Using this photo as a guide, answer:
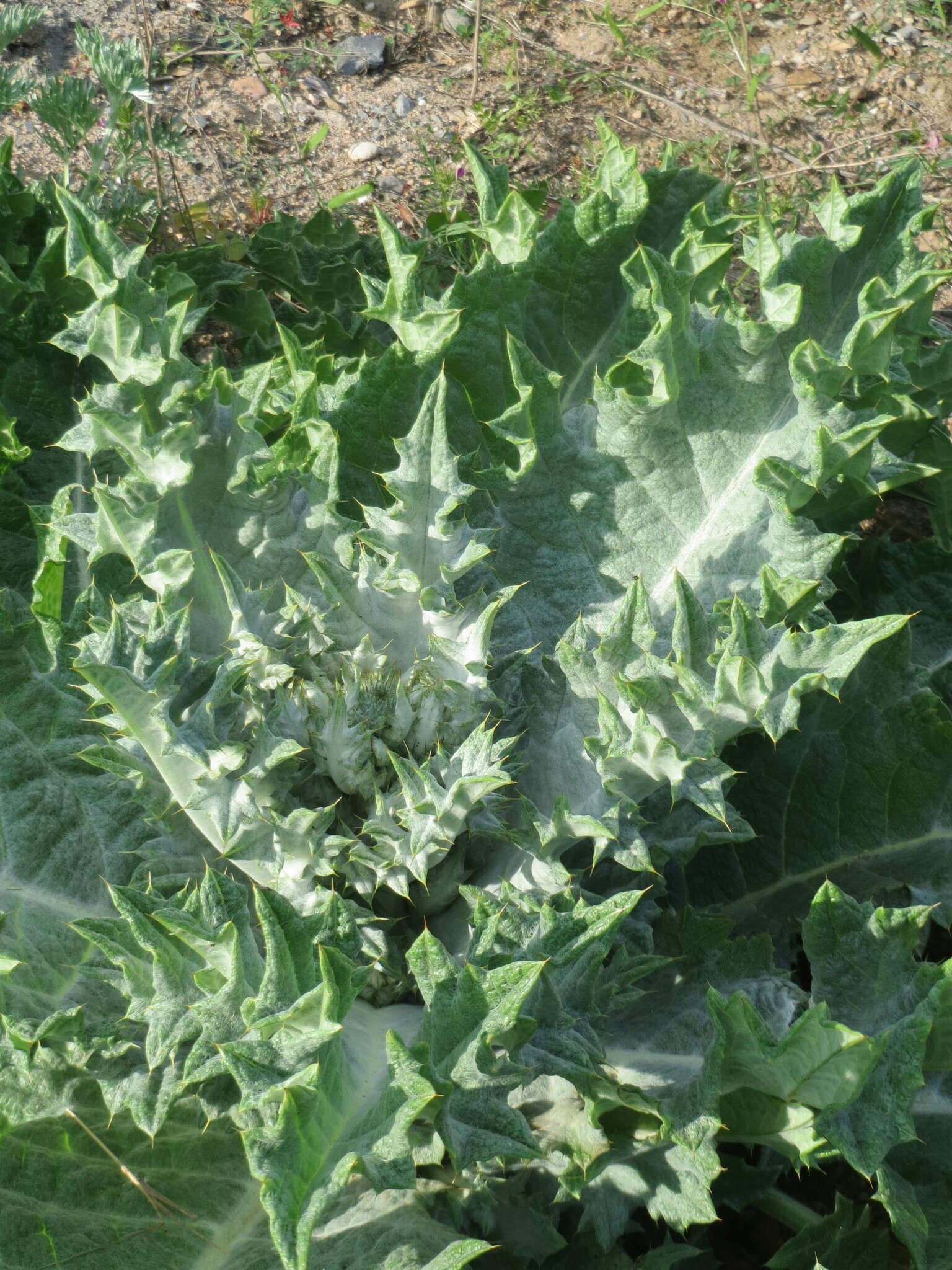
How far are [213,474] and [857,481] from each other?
3.98ft

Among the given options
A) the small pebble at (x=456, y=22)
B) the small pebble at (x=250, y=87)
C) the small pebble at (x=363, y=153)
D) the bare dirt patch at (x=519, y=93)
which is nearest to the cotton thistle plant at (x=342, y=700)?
the bare dirt patch at (x=519, y=93)

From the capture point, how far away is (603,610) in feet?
8.00

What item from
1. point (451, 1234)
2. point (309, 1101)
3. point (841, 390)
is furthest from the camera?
point (841, 390)

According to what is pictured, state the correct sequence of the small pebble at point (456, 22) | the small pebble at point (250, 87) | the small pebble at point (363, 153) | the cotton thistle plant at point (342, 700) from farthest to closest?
the small pebble at point (456, 22), the small pebble at point (250, 87), the small pebble at point (363, 153), the cotton thistle plant at point (342, 700)

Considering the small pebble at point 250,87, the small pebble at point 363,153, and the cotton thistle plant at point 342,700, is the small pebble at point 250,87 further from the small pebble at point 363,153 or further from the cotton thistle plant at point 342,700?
the cotton thistle plant at point 342,700

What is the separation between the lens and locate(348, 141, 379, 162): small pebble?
15.5 ft

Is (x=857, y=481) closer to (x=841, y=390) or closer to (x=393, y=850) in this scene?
(x=841, y=390)

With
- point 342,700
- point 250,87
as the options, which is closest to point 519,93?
point 250,87

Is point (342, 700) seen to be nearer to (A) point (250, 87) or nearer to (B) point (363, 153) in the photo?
(B) point (363, 153)

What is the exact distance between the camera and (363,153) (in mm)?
4738

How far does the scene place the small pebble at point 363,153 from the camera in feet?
15.5

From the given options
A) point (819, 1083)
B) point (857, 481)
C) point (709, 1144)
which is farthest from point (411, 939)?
point (857, 481)

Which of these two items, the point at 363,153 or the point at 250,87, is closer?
the point at 363,153

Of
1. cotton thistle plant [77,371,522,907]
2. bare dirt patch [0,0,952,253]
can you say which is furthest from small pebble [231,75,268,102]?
cotton thistle plant [77,371,522,907]
